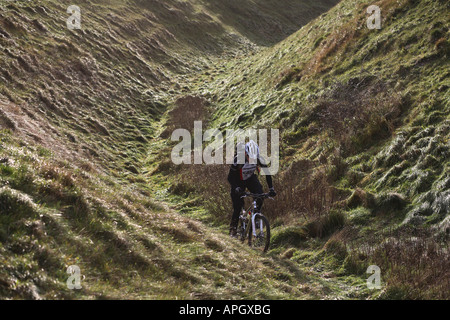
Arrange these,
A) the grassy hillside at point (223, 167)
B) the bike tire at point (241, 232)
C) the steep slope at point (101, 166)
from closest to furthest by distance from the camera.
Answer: the steep slope at point (101, 166) < the grassy hillside at point (223, 167) < the bike tire at point (241, 232)

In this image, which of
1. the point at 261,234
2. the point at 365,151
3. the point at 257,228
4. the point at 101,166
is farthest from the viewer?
the point at 101,166

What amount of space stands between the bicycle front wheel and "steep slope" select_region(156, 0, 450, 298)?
0.51 metres

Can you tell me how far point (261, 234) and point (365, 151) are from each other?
489cm

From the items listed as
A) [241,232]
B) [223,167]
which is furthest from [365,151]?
[223,167]

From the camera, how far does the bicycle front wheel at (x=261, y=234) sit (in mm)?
9609

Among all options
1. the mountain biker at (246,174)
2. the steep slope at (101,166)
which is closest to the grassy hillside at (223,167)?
the steep slope at (101,166)

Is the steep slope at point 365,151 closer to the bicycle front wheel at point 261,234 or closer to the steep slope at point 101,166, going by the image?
the bicycle front wheel at point 261,234

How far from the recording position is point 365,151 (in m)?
12.5

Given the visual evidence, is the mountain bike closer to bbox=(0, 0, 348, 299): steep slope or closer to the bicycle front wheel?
the bicycle front wheel

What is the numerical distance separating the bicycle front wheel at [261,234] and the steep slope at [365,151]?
0.51m

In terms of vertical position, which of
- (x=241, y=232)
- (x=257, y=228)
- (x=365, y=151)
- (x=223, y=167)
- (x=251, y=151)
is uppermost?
(x=365, y=151)

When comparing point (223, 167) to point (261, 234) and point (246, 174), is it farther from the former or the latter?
point (261, 234)
